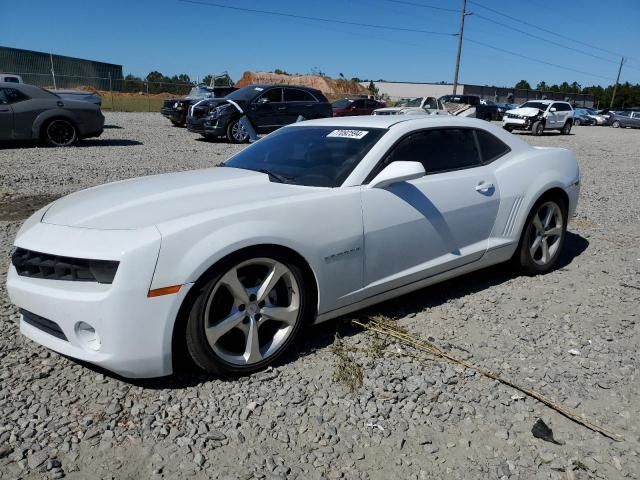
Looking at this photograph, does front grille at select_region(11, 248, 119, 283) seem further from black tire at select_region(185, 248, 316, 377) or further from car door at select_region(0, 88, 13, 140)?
car door at select_region(0, 88, 13, 140)

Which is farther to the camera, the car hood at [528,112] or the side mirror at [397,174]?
the car hood at [528,112]

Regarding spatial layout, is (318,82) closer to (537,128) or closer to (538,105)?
(538,105)

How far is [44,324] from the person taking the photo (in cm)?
269

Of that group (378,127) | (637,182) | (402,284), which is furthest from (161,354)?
(637,182)

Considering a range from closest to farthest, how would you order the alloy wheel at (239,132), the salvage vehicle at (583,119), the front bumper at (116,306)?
the front bumper at (116,306)
the alloy wheel at (239,132)
the salvage vehicle at (583,119)

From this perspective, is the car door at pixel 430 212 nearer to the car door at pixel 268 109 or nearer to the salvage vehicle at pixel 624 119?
the car door at pixel 268 109

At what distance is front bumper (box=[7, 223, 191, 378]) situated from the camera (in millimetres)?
2398

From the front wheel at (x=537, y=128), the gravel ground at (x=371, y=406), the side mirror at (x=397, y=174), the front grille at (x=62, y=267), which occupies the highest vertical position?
the side mirror at (x=397, y=174)

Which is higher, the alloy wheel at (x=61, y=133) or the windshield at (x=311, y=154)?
the windshield at (x=311, y=154)

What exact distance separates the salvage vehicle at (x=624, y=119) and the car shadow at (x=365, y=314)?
127 feet

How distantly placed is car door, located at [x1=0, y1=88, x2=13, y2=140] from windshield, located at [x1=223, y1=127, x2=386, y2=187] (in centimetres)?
895

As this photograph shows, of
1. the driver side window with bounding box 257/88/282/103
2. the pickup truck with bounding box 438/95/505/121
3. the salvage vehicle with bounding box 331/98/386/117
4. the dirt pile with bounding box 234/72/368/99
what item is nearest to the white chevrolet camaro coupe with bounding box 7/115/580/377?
the driver side window with bounding box 257/88/282/103

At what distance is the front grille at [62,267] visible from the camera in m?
2.44

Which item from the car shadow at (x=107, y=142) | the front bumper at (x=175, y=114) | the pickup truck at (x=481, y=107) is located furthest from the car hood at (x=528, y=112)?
the car shadow at (x=107, y=142)
